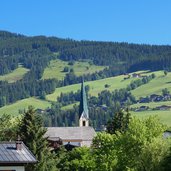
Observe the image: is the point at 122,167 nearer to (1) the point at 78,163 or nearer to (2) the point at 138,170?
(2) the point at 138,170

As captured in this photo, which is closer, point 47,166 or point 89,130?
point 47,166

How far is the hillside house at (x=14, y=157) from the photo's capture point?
49112 millimetres

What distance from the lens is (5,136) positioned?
9519 cm

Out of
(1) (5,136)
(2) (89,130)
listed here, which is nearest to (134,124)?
(1) (5,136)

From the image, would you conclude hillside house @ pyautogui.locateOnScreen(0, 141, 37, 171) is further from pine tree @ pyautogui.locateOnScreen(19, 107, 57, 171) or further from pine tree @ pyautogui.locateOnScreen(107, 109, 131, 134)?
pine tree @ pyautogui.locateOnScreen(107, 109, 131, 134)

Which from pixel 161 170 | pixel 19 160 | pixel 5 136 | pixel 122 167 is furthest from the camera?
pixel 5 136

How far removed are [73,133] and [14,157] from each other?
427 ft

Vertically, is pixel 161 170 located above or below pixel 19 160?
below

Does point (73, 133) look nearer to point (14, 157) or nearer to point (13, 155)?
point (13, 155)

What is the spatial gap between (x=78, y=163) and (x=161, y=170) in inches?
1027

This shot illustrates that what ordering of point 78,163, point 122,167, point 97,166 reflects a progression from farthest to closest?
point 78,163, point 97,166, point 122,167

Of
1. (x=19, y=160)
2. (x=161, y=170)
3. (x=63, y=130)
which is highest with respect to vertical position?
(x=19, y=160)

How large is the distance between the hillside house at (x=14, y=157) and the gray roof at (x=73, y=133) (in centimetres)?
12477

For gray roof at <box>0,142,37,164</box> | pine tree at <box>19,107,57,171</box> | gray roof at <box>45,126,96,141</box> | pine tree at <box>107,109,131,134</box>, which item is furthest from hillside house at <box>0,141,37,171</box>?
gray roof at <box>45,126,96,141</box>
